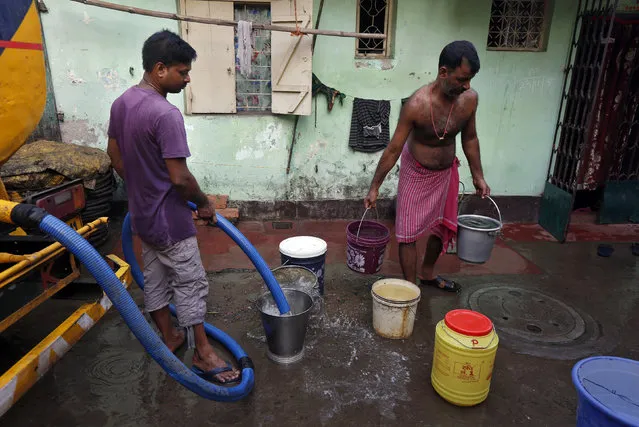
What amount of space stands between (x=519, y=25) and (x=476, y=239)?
11.6 ft

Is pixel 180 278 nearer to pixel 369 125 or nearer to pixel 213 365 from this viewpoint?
pixel 213 365

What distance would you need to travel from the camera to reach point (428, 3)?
212 inches

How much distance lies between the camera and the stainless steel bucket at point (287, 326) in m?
2.98

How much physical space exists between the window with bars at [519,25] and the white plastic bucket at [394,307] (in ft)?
12.5

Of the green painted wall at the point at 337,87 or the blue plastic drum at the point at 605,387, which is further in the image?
the green painted wall at the point at 337,87

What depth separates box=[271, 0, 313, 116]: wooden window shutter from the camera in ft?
16.8

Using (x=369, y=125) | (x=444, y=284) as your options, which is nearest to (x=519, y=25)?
(x=369, y=125)

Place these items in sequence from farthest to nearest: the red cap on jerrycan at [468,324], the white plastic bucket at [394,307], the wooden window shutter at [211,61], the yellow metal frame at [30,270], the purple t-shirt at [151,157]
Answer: the wooden window shutter at [211,61], the white plastic bucket at [394,307], the red cap on jerrycan at [468,324], the purple t-shirt at [151,157], the yellow metal frame at [30,270]

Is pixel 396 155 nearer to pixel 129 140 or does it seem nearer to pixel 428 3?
pixel 129 140

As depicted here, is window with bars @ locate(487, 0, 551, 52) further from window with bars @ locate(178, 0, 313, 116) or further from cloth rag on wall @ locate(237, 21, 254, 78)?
cloth rag on wall @ locate(237, 21, 254, 78)

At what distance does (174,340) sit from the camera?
3289mm

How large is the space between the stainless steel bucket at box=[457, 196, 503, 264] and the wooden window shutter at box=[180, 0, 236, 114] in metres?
3.30

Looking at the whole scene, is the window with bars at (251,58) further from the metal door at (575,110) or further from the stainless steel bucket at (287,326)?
the metal door at (575,110)

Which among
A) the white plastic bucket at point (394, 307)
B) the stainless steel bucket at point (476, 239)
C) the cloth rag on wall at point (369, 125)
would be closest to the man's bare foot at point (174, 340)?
the white plastic bucket at point (394, 307)
